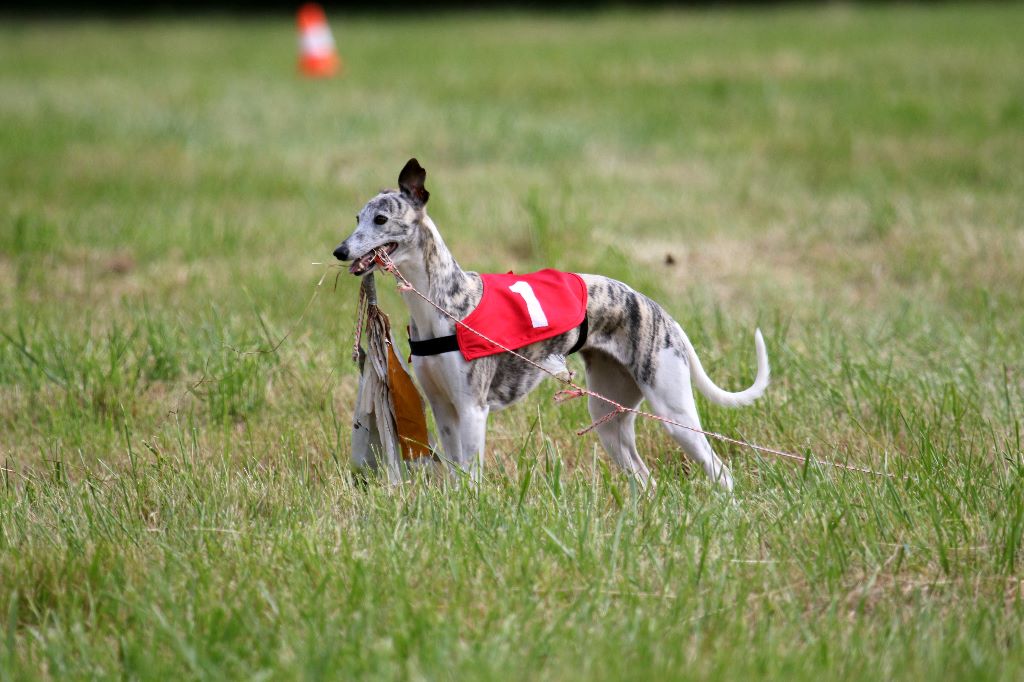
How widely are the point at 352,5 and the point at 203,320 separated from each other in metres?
29.3

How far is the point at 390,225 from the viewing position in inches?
145

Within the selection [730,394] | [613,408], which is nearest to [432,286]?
[613,408]

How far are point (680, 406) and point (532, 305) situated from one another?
66 centimetres

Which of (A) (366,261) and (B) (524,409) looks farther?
(B) (524,409)

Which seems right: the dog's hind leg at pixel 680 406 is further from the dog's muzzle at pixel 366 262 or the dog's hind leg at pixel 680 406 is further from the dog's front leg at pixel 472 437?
the dog's muzzle at pixel 366 262

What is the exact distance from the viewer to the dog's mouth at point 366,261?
3.64 metres

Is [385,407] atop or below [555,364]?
below

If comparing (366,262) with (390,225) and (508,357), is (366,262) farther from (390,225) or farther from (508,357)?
(508,357)

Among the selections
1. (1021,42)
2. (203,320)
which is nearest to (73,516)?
(203,320)

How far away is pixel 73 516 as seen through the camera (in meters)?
3.74

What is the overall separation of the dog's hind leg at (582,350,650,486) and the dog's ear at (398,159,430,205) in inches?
36.3

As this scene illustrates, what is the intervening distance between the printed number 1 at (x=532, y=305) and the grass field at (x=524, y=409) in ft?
1.65

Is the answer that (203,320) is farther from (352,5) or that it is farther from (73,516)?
(352,5)

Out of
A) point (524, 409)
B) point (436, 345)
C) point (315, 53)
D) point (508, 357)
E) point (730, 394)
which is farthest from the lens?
point (315, 53)
